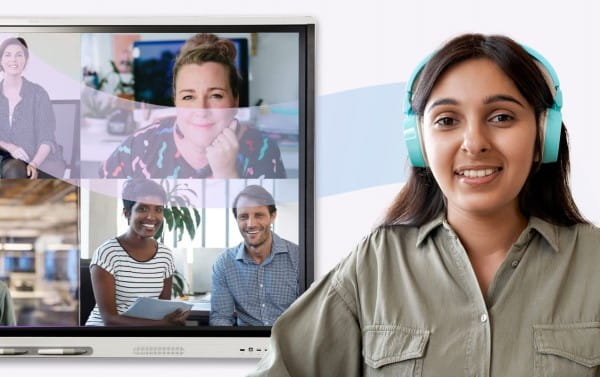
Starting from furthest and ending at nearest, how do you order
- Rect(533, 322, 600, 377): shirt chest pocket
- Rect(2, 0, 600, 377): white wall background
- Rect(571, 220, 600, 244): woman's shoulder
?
Rect(2, 0, 600, 377): white wall background < Rect(571, 220, 600, 244): woman's shoulder < Rect(533, 322, 600, 377): shirt chest pocket

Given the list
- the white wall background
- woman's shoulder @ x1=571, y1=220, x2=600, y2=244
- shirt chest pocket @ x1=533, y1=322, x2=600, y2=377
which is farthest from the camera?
the white wall background

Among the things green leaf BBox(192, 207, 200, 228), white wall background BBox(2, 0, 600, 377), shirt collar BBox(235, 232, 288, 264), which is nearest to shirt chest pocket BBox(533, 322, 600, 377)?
white wall background BBox(2, 0, 600, 377)

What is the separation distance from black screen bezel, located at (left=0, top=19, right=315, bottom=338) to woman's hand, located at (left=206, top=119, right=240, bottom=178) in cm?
23

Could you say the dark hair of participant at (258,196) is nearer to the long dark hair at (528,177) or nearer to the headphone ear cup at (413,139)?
the long dark hair at (528,177)

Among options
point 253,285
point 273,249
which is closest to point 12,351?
point 253,285

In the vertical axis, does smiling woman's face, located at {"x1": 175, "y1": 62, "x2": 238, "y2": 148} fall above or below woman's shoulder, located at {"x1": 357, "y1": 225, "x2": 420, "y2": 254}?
above

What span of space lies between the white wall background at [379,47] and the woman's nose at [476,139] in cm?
151

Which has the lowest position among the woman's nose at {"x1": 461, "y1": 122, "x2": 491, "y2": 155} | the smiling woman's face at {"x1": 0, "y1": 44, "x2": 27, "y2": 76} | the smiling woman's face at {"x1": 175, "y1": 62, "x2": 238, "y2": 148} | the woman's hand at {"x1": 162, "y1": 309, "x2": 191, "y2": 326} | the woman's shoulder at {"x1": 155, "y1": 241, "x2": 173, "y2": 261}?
the woman's hand at {"x1": 162, "y1": 309, "x2": 191, "y2": 326}

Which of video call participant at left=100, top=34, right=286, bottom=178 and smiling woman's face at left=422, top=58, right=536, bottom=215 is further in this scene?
video call participant at left=100, top=34, right=286, bottom=178

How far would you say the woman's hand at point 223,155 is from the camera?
2807 millimetres

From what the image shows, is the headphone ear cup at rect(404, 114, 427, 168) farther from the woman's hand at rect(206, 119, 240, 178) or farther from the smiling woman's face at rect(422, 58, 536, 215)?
the woman's hand at rect(206, 119, 240, 178)

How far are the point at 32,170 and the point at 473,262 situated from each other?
1925 millimetres

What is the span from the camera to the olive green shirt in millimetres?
1236

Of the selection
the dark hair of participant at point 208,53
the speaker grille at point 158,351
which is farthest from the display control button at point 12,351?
the dark hair of participant at point 208,53
